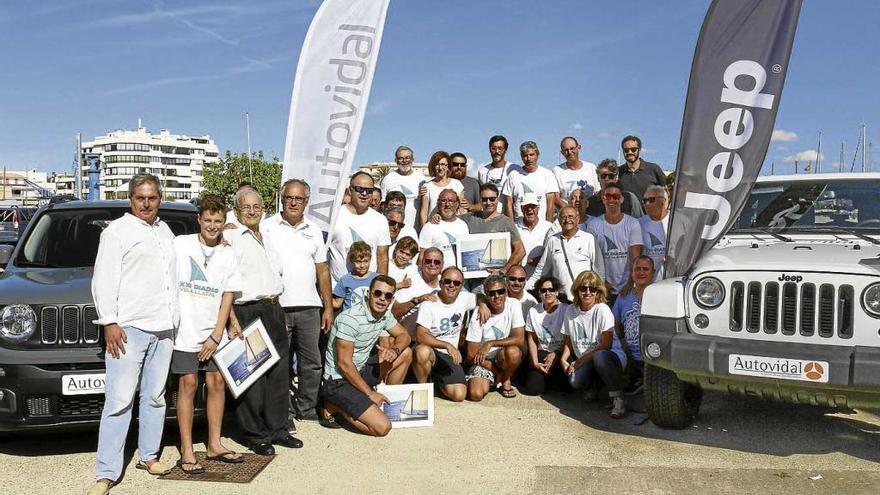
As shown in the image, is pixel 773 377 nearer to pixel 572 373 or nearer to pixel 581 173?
pixel 572 373

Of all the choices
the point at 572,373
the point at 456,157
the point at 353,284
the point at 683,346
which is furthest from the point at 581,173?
the point at 683,346

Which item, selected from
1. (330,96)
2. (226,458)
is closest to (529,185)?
(330,96)

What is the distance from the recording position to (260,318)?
4.86 metres

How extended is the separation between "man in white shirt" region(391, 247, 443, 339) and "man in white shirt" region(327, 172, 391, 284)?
12.9 inches

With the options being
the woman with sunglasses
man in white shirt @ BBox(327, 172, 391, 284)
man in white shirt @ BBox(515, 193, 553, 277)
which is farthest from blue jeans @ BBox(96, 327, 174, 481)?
man in white shirt @ BBox(515, 193, 553, 277)

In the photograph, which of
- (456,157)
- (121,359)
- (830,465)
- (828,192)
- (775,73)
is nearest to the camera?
(121,359)

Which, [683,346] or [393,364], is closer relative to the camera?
[683,346]

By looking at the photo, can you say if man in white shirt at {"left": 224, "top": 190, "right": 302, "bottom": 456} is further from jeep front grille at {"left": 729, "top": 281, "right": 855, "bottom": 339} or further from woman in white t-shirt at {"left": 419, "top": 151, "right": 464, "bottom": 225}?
jeep front grille at {"left": 729, "top": 281, "right": 855, "bottom": 339}

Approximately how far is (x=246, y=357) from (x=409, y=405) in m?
1.48

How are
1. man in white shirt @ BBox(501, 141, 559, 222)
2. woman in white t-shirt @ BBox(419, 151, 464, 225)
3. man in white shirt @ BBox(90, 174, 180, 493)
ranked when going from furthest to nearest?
man in white shirt @ BBox(501, 141, 559, 222) < woman in white t-shirt @ BBox(419, 151, 464, 225) < man in white shirt @ BBox(90, 174, 180, 493)

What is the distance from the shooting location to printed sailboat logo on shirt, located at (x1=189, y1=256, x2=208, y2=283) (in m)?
4.46

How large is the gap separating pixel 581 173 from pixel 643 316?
11.7ft

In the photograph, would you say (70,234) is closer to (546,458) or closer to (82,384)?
(82,384)

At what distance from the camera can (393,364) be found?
6031mm
